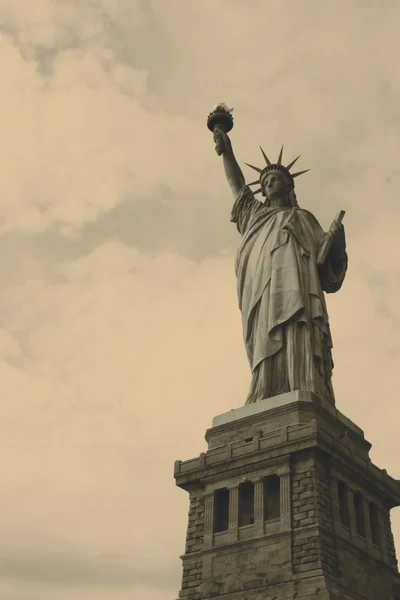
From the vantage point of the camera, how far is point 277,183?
32.2 m

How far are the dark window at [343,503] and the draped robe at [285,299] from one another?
3027mm

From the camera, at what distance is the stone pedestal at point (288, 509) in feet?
73.6

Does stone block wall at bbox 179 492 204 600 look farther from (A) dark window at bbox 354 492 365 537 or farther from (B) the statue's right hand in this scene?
(B) the statue's right hand

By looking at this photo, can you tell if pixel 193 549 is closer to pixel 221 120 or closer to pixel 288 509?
pixel 288 509

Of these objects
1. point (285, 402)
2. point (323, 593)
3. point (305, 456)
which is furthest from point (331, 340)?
point (323, 593)

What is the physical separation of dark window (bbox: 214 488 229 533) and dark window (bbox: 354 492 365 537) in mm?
3788

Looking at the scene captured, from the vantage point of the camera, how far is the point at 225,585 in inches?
907

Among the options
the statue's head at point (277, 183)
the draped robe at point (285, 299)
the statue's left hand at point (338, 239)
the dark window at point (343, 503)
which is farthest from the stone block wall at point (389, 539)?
the statue's head at point (277, 183)

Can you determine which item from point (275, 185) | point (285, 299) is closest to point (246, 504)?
point (285, 299)

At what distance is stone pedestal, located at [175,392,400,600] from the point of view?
22.4m

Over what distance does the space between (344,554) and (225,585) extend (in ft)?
10.9

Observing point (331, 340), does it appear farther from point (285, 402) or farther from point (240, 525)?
point (240, 525)

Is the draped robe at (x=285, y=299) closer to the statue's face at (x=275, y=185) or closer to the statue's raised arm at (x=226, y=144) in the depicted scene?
the statue's face at (x=275, y=185)

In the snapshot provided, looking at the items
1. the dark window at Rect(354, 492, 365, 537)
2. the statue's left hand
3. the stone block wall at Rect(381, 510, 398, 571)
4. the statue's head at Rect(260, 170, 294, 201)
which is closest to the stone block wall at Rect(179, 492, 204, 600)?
the dark window at Rect(354, 492, 365, 537)
